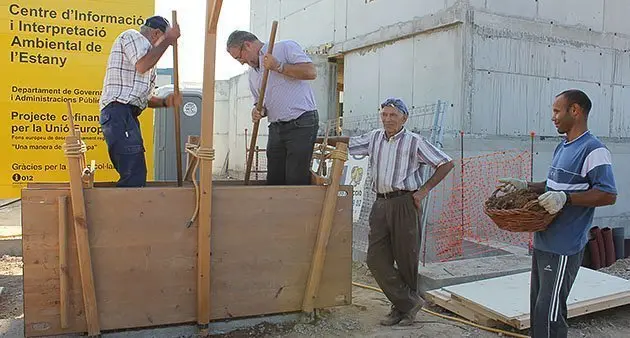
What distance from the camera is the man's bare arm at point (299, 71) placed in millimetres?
3980

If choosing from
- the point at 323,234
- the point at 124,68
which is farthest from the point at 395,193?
the point at 124,68

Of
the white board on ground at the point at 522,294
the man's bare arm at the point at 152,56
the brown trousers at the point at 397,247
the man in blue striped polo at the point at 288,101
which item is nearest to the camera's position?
the man's bare arm at the point at 152,56

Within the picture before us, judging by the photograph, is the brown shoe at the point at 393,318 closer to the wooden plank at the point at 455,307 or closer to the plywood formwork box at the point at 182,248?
the plywood formwork box at the point at 182,248

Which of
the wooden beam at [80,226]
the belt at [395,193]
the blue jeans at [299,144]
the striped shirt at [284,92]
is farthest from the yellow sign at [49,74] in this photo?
the belt at [395,193]

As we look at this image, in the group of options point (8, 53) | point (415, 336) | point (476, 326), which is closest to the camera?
point (415, 336)

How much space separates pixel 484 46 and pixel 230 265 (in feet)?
18.4

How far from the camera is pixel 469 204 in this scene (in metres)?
7.80

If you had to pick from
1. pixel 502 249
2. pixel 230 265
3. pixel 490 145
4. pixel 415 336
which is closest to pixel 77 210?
pixel 230 265

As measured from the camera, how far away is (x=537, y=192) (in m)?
3.64

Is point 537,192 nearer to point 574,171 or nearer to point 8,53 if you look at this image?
point 574,171

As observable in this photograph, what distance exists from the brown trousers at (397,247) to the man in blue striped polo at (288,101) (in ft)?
2.34

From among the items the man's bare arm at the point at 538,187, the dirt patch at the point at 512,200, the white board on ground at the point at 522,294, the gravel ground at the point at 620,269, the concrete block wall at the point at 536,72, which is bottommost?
the gravel ground at the point at 620,269

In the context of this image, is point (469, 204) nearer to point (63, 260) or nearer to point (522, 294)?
point (522, 294)

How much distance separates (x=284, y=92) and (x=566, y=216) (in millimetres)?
2136
